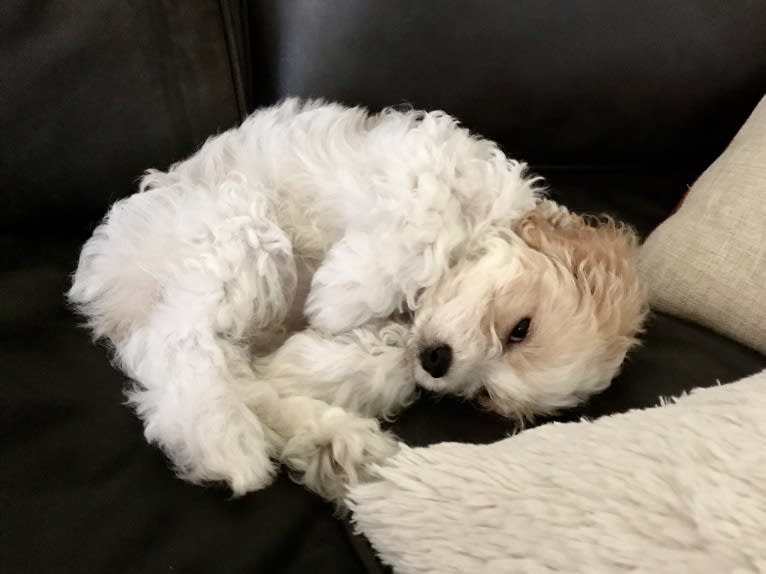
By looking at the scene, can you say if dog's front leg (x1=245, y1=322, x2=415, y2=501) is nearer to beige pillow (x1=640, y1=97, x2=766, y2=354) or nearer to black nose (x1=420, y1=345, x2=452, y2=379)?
black nose (x1=420, y1=345, x2=452, y2=379)

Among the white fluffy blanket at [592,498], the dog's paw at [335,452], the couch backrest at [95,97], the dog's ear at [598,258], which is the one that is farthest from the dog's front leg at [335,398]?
the couch backrest at [95,97]

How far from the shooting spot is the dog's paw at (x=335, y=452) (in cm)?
114

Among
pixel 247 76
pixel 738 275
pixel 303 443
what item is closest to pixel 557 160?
pixel 738 275

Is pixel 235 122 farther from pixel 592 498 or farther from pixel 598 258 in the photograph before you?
pixel 592 498

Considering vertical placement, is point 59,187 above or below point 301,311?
above

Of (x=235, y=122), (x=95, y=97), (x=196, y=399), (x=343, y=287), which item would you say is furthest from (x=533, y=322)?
(x=95, y=97)

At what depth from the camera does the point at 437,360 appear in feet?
4.34

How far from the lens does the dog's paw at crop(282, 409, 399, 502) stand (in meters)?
1.14

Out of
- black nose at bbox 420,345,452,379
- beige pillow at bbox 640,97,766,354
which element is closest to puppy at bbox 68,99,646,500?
black nose at bbox 420,345,452,379

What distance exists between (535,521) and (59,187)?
3.58 feet

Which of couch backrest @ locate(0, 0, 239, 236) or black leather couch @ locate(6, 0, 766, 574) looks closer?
black leather couch @ locate(6, 0, 766, 574)

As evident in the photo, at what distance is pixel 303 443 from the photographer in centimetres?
119

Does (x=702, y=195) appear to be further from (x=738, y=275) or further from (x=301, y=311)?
(x=301, y=311)

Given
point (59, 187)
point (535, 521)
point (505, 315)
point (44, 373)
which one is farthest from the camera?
point (59, 187)
